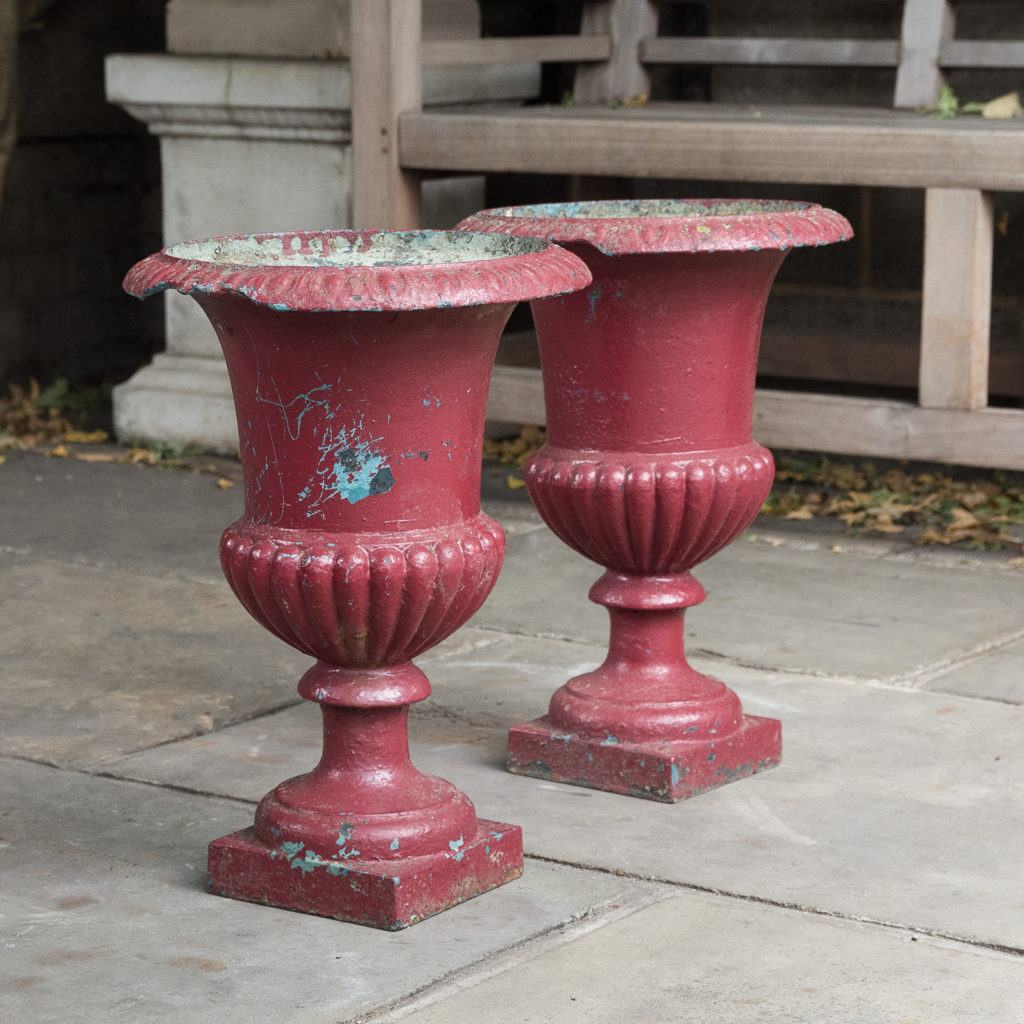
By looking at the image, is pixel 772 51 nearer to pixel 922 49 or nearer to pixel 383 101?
pixel 922 49

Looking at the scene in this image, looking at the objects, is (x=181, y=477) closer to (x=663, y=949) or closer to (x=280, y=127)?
(x=280, y=127)

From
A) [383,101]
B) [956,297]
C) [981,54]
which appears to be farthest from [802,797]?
[981,54]

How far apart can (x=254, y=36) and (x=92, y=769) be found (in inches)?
140

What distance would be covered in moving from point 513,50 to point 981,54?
1571 mm

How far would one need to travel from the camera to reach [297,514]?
2.69 meters

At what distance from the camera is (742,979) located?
2.51m

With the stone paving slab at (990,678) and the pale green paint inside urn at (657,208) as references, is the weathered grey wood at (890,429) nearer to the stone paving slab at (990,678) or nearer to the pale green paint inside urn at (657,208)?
the stone paving slab at (990,678)

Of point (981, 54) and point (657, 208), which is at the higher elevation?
point (981, 54)

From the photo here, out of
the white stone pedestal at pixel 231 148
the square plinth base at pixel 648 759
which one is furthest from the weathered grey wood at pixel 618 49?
the square plinth base at pixel 648 759

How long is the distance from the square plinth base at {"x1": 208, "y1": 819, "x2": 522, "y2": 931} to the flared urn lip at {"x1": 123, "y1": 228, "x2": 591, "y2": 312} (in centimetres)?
86

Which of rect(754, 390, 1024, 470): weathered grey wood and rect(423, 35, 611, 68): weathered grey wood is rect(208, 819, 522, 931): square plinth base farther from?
rect(423, 35, 611, 68): weathered grey wood

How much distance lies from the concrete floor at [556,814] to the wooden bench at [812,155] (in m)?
0.42

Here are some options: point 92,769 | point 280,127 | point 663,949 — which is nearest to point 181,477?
point 280,127

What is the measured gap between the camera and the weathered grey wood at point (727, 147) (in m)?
5.07
